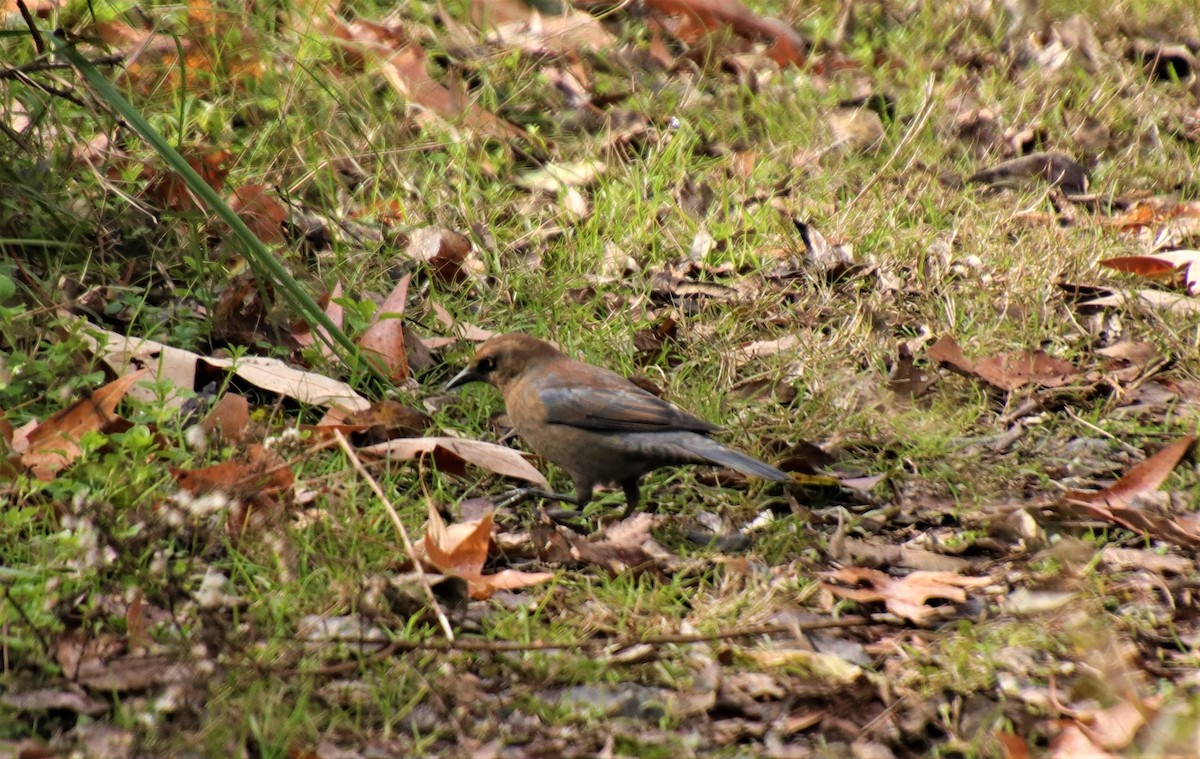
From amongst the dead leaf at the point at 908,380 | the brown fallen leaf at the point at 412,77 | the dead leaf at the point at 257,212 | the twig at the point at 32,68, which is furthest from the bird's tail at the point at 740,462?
the brown fallen leaf at the point at 412,77

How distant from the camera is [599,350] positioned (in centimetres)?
583

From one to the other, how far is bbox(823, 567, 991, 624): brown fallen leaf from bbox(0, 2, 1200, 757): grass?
85 mm

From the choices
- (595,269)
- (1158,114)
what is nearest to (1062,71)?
(1158,114)

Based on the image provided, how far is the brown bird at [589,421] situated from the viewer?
4.79m

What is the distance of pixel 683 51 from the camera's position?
8664 mm

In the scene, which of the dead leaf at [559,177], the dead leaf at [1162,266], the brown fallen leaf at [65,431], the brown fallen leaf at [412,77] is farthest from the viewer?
the brown fallen leaf at [412,77]

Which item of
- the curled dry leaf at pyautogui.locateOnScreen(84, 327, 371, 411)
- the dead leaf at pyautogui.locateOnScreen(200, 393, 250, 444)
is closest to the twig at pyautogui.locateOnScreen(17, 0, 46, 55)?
the curled dry leaf at pyautogui.locateOnScreen(84, 327, 371, 411)

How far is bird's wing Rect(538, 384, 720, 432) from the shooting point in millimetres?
4859

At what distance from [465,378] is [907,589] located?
77.5 inches

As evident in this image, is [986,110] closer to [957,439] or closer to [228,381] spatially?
[957,439]

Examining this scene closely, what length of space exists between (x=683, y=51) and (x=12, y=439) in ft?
17.8

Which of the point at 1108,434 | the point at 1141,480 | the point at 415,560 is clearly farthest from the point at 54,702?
the point at 1108,434

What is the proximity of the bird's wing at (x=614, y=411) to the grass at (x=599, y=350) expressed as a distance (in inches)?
13.0

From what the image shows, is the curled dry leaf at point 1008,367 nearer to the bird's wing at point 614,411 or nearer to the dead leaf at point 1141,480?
the dead leaf at point 1141,480
